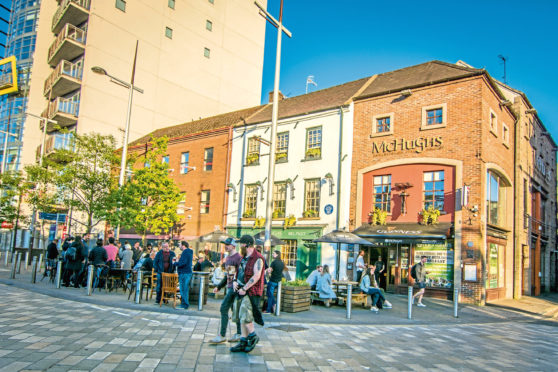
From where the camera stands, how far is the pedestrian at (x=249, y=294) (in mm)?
6613

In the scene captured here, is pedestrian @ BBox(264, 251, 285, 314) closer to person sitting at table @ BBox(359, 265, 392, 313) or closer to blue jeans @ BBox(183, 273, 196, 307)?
blue jeans @ BBox(183, 273, 196, 307)

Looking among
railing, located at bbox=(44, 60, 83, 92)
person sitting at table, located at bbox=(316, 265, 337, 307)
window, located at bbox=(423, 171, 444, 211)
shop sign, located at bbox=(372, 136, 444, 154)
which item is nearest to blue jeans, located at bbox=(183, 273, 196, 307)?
person sitting at table, located at bbox=(316, 265, 337, 307)

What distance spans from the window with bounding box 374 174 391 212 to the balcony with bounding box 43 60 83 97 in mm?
24340

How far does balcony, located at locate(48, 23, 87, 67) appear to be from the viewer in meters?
31.6

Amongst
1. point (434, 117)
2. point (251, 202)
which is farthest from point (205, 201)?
point (434, 117)

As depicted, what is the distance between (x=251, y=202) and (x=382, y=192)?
794 centimetres

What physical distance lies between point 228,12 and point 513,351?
41552 mm

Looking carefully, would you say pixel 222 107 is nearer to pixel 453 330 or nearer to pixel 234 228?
pixel 234 228

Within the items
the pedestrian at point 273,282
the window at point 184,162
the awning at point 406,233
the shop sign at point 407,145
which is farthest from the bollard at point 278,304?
the window at point 184,162

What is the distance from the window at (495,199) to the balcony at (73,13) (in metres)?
30.3

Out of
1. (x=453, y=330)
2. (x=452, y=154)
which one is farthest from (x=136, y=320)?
(x=452, y=154)

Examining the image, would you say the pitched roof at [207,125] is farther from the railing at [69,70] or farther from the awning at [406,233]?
the awning at [406,233]

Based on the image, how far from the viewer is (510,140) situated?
21.4m

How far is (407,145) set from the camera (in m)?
19.1
